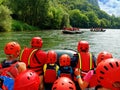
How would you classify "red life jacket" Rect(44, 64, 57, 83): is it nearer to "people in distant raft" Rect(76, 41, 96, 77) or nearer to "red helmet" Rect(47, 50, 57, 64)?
"red helmet" Rect(47, 50, 57, 64)

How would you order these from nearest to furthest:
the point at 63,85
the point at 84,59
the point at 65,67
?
the point at 63,85
the point at 84,59
the point at 65,67

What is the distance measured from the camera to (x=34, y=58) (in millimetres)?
6473

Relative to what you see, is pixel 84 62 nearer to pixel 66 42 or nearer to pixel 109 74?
pixel 109 74

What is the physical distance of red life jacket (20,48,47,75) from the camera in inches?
253

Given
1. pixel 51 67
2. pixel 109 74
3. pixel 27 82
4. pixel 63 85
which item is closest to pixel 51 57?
pixel 51 67

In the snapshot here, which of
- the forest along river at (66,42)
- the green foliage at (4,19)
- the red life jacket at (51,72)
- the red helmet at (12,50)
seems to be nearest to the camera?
the red helmet at (12,50)

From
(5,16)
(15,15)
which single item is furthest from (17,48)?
(15,15)

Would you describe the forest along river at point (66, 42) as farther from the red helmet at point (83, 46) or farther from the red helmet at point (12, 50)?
the red helmet at point (12, 50)

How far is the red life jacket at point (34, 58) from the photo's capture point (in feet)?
21.1

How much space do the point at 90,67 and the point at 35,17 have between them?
67.6 metres

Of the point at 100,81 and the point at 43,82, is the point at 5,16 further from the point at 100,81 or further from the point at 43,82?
the point at 100,81

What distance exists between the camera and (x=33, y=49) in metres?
6.50

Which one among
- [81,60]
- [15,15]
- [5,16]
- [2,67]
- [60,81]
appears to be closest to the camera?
[60,81]

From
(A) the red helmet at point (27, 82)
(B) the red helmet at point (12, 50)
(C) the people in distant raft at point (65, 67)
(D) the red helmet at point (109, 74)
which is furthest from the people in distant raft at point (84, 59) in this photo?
(D) the red helmet at point (109, 74)
